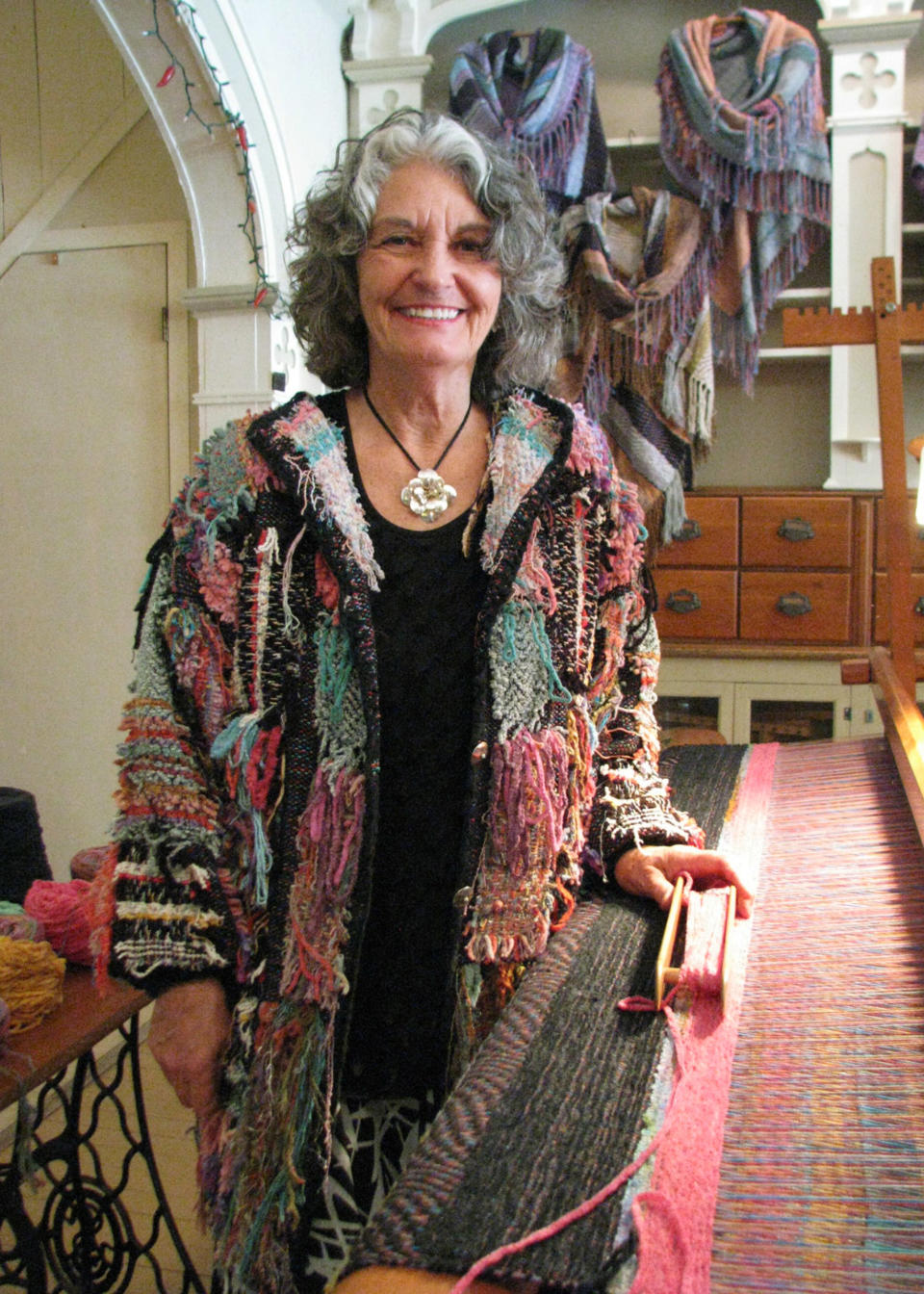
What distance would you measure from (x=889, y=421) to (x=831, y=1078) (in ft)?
4.43

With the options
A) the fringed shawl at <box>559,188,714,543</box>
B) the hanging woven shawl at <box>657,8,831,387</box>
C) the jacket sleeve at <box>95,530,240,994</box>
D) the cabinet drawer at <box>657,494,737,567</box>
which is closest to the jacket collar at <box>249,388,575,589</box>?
the jacket sleeve at <box>95,530,240,994</box>

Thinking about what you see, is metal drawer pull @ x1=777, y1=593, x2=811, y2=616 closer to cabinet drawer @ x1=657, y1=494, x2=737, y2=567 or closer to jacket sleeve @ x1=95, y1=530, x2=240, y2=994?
cabinet drawer @ x1=657, y1=494, x2=737, y2=567

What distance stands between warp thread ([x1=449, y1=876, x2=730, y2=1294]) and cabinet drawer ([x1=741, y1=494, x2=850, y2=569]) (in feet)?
6.69

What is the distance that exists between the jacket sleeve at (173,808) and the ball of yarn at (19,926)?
67 centimetres

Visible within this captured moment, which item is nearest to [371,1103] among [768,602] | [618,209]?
[768,602]

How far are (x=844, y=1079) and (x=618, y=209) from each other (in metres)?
2.63

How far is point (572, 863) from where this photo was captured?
100 cm

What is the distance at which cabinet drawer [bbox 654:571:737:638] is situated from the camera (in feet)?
9.36

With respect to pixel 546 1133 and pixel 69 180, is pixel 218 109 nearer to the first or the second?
pixel 69 180

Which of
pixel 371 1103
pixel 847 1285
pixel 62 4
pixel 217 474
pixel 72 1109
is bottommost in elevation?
pixel 72 1109

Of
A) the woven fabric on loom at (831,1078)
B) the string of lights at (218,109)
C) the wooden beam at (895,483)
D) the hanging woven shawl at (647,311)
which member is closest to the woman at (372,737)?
the woven fabric on loom at (831,1078)

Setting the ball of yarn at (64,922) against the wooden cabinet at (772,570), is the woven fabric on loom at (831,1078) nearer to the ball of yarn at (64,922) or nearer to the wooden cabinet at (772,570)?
the ball of yarn at (64,922)

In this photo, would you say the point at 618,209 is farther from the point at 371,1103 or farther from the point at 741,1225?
the point at 741,1225

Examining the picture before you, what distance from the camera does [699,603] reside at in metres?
2.87
